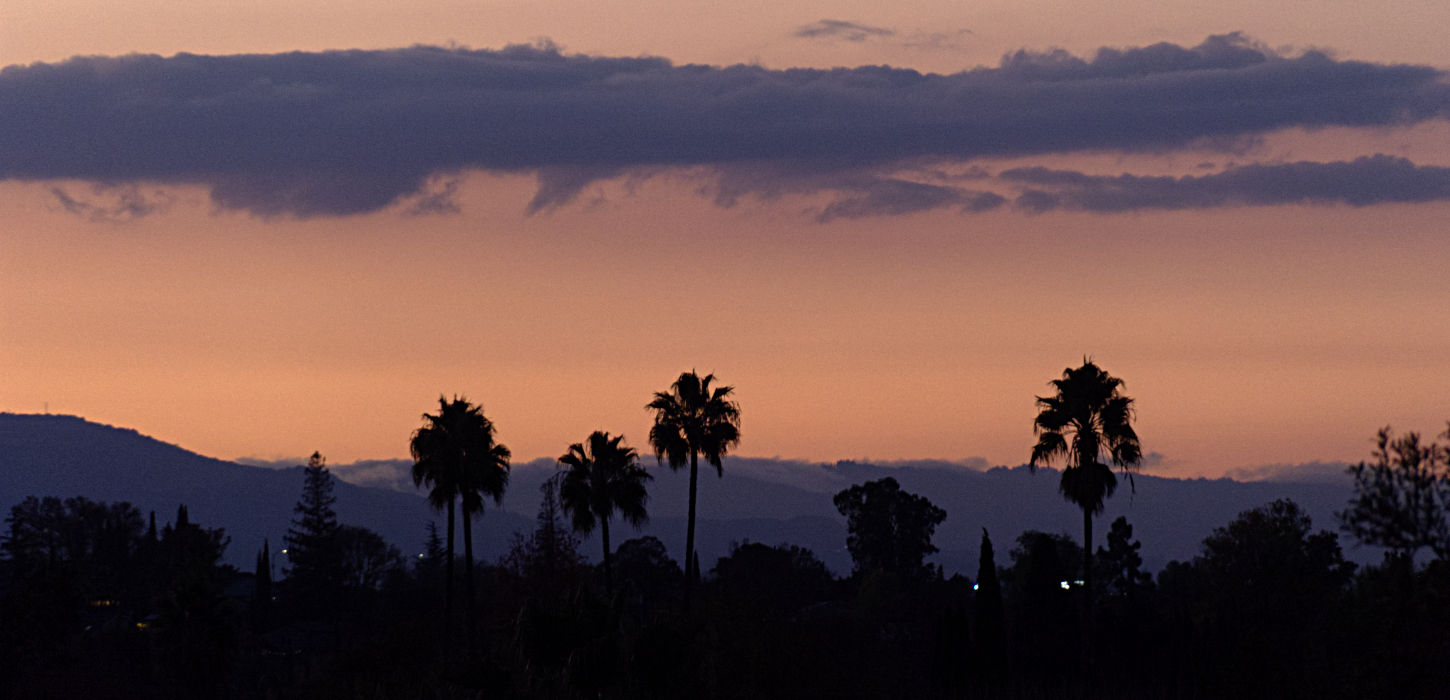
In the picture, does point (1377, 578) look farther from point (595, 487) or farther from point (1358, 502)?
point (595, 487)

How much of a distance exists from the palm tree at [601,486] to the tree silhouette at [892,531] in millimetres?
110788

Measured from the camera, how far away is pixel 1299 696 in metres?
66.8

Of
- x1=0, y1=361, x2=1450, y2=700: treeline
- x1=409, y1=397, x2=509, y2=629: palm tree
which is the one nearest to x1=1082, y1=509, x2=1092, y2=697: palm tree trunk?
x1=0, y1=361, x2=1450, y2=700: treeline

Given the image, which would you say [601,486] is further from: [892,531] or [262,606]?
[892,531]

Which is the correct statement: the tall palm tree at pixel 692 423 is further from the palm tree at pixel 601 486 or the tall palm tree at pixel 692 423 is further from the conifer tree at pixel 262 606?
the conifer tree at pixel 262 606

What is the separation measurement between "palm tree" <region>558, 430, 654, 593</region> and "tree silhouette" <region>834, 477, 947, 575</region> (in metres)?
111

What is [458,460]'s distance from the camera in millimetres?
83250

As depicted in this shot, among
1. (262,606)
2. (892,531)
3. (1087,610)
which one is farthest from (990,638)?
(892,531)

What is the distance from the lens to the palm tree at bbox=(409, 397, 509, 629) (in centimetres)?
8319

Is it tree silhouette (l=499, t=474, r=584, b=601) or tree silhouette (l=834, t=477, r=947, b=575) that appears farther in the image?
tree silhouette (l=834, t=477, r=947, b=575)

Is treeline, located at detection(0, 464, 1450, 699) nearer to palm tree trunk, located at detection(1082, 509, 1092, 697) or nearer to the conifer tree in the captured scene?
the conifer tree

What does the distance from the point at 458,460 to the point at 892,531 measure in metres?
117

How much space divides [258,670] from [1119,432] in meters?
73.3

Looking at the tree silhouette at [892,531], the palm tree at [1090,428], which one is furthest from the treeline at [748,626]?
the tree silhouette at [892,531]
